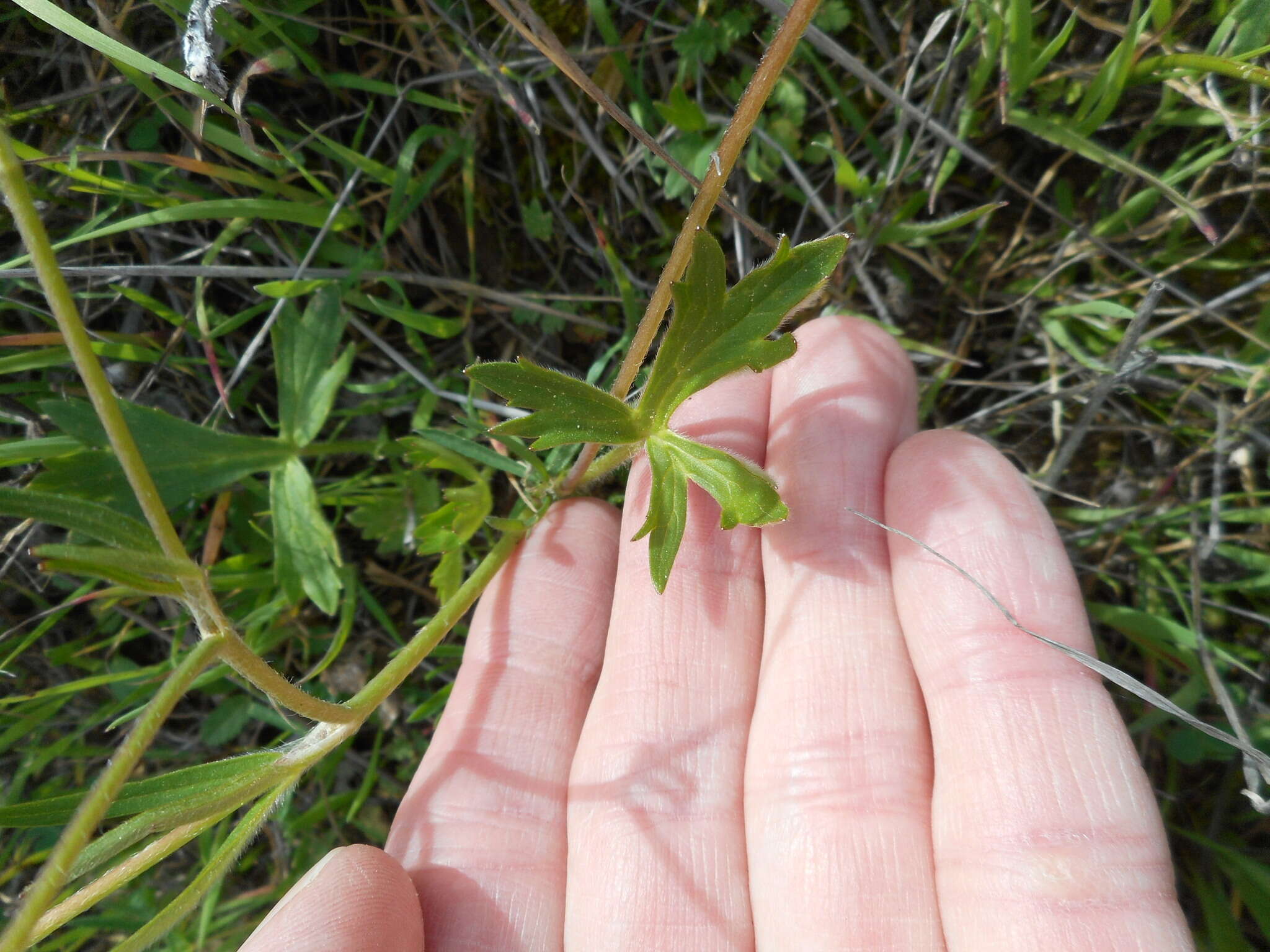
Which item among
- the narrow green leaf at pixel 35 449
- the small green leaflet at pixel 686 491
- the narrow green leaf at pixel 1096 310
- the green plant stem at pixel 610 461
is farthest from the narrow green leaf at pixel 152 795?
the narrow green leaf at pixel 1096 310

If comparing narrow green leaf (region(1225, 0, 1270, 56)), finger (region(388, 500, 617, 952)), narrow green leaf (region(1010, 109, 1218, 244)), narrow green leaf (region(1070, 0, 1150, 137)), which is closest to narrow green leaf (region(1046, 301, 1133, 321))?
narrow green leaf (region(1010, 109, 1218, 244))

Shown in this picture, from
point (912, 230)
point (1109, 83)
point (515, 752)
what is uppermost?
point (1109, 83)

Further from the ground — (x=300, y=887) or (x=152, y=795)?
(x=152, y=795)

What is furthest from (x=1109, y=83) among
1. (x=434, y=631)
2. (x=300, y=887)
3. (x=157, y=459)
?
(x=300, y=887)

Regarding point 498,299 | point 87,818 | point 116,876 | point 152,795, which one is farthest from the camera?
point 498,299

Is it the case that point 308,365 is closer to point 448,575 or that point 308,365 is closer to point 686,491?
point 448,575

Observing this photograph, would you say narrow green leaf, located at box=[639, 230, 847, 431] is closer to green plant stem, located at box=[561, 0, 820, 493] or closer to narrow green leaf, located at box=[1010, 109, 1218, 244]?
green plant stem, located at box=[561, 0, 820, 493]
